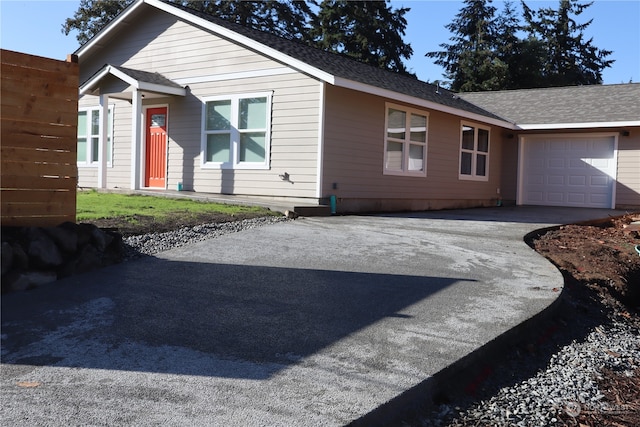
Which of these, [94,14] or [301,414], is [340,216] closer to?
[301,414]

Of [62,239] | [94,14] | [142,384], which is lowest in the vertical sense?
[142,384]

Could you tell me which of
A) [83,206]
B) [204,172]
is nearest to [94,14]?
[204,172]

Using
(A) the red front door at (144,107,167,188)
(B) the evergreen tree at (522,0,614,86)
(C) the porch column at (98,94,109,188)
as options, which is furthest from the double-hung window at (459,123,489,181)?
(B) the evergreen tree at (522,0,614,86)

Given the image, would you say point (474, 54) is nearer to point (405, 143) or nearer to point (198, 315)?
point (405, 143)

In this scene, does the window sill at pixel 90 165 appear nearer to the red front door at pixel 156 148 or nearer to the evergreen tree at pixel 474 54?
the red front door at pixel 156 148

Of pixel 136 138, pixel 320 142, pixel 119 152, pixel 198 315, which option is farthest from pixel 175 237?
pixel 119 152

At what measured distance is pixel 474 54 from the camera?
3950 centimetres

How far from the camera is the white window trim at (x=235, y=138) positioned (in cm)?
1209

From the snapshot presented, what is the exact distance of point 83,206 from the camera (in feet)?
30.6

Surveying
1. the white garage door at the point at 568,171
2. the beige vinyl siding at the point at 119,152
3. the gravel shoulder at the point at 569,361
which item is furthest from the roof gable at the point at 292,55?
the gravel shoulder at the point at 569,361

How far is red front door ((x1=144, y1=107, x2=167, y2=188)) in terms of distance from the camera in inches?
549

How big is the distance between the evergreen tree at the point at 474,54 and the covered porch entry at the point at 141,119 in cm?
2754

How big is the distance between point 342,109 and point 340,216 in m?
2.26

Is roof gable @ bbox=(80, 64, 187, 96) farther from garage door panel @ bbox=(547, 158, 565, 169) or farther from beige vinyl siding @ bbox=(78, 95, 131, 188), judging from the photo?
garage door panel @ bbox=(547, 158, 565, 169)
